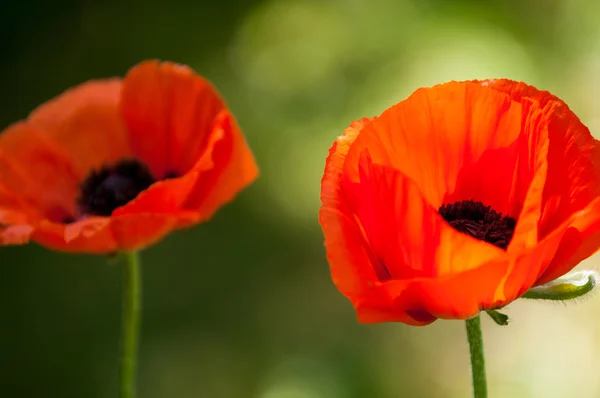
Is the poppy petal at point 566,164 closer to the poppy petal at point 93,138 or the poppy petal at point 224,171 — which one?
the poppy petal at point 224,171

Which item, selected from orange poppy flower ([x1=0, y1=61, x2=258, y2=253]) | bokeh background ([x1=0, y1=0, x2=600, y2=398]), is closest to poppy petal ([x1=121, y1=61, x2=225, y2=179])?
orange poppy flower ([x1=0, y1=61, x2=258, y2=253])

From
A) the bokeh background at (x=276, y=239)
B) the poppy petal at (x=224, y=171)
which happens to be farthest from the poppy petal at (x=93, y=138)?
the bokeh background at (x=276, y=239)

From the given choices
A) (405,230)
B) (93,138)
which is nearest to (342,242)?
(405,230)

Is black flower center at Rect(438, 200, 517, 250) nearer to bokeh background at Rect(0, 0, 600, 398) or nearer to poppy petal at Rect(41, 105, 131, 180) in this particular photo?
poppy petal at Rect(41, 105, 131, 180)

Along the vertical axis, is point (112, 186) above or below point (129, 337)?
above

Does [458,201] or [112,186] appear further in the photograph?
[112,186]

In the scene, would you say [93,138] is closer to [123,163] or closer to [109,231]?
[123,163]

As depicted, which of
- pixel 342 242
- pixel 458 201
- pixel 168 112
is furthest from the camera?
pixel 168 112
